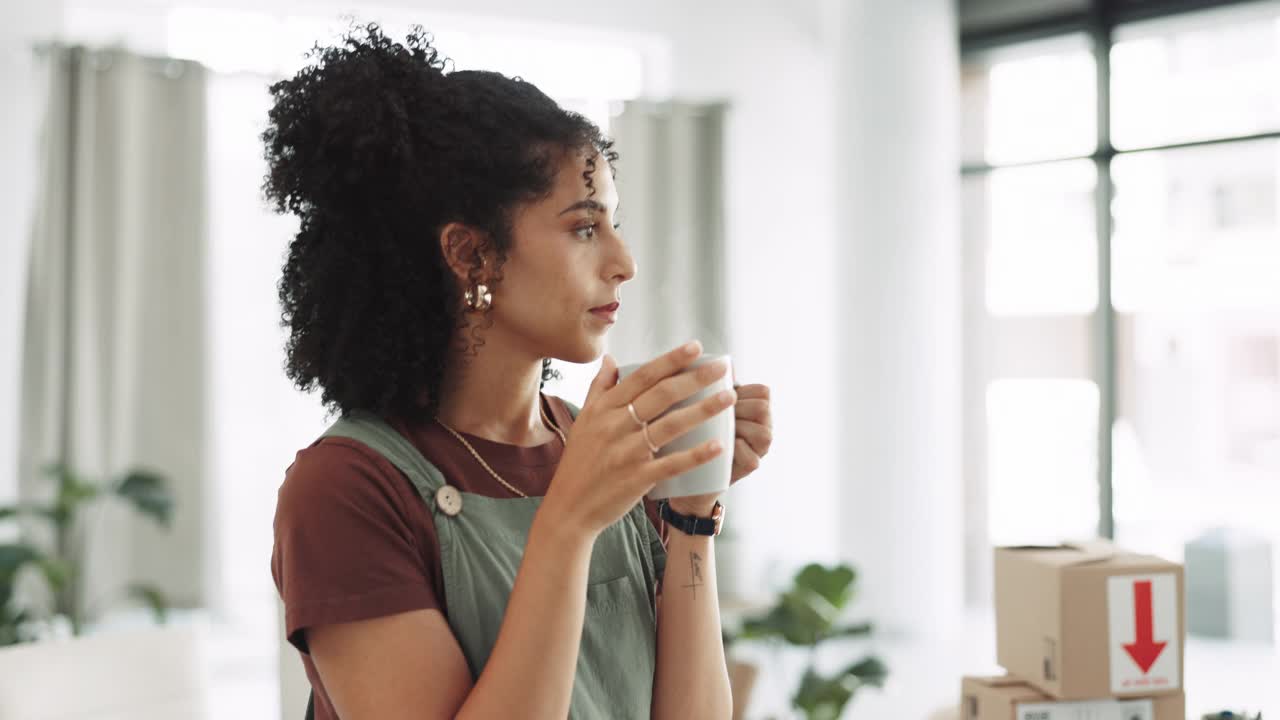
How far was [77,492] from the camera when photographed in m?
3.69

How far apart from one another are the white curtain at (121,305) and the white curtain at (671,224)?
67.8 inches

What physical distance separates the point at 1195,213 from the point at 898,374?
1.30m

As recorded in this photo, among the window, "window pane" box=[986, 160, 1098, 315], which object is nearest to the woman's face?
the window

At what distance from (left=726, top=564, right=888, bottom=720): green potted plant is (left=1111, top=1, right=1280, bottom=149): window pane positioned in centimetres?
282

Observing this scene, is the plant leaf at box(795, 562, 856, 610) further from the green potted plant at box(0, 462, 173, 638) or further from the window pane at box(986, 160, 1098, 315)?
the window pane at box(986, 160, 1098, 315)

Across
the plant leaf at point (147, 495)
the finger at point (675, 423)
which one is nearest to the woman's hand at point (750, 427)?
the finger at point (675, 423)

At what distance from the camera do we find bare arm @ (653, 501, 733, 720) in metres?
1.05

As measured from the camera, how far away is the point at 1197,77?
4664 mm

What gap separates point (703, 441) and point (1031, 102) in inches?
189

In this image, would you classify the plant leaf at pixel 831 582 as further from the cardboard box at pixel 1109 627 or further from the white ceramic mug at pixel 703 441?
the white ceramic mug at pixel 703 441

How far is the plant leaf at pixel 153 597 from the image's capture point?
386 cm

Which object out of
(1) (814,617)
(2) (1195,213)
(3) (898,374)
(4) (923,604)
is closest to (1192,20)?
(2) (1195,213)

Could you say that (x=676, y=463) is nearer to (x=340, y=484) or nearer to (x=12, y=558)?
(x=340, y=484)

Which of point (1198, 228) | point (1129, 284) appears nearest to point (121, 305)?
point (1129, 284)
